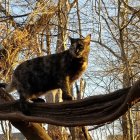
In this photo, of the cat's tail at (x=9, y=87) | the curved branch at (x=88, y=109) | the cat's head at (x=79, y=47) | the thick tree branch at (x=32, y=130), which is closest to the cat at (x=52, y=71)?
the cat's head at (x=79, y=47)

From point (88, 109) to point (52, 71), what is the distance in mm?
1062

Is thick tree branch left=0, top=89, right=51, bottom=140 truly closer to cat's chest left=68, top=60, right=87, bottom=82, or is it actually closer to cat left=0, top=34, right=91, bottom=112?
cat left=0, top=34, right=91, bottom=112

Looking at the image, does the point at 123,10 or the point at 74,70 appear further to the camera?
the point at 123,10

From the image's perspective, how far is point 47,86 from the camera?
402 centimetres

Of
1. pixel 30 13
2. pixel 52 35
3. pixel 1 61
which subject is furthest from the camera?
pixel 52 35

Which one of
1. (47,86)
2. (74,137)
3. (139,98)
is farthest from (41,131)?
(74,137)

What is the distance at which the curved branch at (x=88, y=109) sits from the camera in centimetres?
265

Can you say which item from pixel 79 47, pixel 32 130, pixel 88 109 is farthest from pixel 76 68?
pixel 88 109

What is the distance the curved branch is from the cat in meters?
0.40

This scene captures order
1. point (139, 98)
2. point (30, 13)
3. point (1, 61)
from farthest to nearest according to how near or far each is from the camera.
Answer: point (30, 13), point (1, 61), point (139, 98)

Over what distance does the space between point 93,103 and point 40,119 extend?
592 mm

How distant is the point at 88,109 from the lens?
2975 mm

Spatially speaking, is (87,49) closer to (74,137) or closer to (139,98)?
(139,98)

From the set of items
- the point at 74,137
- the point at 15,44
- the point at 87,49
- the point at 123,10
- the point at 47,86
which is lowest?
the point at 74,137
